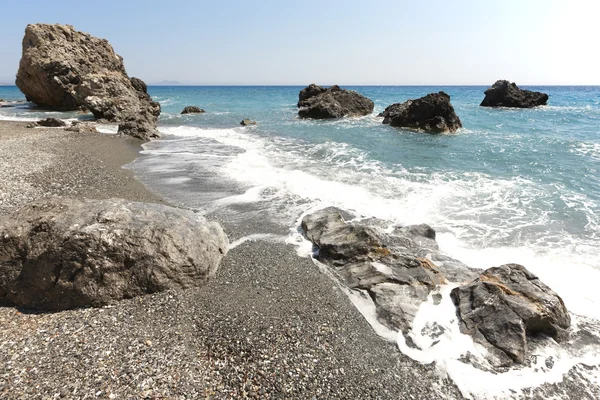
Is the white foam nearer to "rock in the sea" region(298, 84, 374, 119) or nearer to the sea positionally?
the sea

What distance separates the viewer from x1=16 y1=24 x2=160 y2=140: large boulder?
32938 millimetres

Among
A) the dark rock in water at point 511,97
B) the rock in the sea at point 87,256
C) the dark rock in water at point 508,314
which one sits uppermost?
the dark rock in water at point 511,97

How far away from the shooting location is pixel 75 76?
37.7 meters

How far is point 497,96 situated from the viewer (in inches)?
2250

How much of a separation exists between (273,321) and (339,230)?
145 inches

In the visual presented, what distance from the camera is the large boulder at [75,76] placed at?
32938mm

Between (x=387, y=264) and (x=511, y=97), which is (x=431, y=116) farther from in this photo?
(x=511, y=97)

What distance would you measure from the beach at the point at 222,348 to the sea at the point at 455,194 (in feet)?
3.27

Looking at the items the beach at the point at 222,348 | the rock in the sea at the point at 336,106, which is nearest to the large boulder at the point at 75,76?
the rock in the sea at the point at 336,106

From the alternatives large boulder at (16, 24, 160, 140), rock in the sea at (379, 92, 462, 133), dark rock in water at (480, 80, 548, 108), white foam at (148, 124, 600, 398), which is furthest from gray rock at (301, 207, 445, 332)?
dark rock in water at (480, 80, 548, 108)

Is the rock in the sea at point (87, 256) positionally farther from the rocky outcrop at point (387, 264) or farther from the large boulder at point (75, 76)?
the large boulder at point (75, 76)

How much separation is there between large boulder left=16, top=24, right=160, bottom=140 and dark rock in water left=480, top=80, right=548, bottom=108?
181 ft

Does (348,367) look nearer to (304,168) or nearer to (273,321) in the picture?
(273,321)

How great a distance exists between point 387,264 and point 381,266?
175 mm
